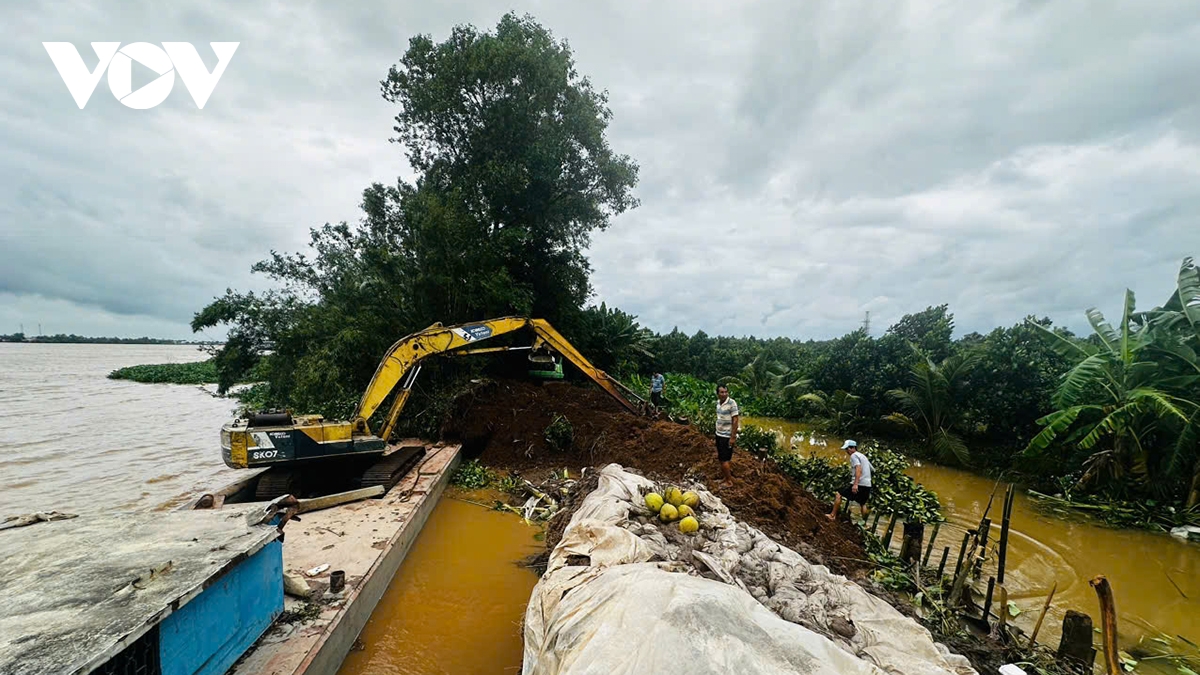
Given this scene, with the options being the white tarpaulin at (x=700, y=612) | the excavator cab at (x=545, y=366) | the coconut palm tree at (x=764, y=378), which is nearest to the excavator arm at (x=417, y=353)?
the excavator cab at (x=545, y=366)

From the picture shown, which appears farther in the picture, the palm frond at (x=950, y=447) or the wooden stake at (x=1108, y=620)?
the palm frond at (x=950, y=447)

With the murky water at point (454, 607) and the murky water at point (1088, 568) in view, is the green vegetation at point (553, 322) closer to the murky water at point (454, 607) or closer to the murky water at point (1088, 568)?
the murky water at point (1088, 568)

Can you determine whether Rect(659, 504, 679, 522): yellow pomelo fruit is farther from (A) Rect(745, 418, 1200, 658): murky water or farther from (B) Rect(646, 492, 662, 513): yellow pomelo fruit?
(A) Rect(745, 418, 1200, 658): murky water

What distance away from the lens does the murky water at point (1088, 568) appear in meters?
5.33

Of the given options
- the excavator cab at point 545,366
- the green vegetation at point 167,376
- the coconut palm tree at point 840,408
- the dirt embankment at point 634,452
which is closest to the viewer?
the dirt embankment at point 634,452

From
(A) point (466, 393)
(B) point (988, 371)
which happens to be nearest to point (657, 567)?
(A) point (466, 393)

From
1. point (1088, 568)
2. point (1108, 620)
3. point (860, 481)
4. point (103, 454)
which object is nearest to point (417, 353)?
point (860, 481)

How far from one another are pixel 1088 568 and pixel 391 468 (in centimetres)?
1047

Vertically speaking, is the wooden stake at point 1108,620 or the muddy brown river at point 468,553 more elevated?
the wooden stake at point 1108,620

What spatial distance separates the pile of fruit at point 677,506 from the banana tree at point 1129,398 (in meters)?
7.87

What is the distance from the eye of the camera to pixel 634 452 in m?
8.99

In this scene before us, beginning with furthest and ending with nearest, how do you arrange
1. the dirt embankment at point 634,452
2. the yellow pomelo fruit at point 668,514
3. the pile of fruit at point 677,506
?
the dirt embankment at point 634,452, the yellow pomelo fruit at point 668,514, the pile of fruit at point 677,506

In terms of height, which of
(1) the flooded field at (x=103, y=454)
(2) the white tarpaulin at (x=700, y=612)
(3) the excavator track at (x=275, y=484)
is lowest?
(1) the flooded field at (x=103, y=454)

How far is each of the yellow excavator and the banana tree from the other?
1095cm
